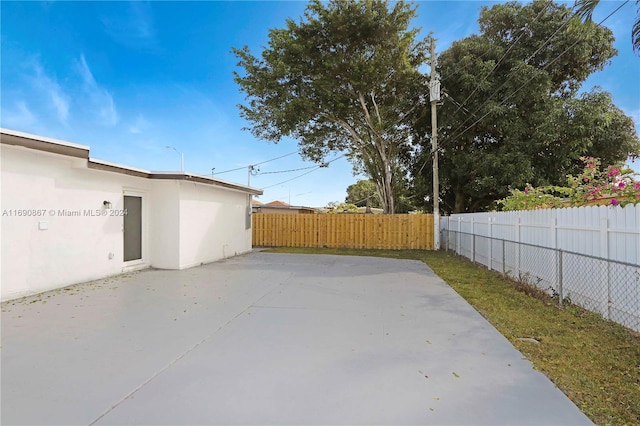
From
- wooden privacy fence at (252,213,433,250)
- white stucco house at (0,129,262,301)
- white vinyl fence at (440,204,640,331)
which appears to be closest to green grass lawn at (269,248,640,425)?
white vinyl fence at (440,204,640,331)

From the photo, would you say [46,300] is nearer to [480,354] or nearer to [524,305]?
[480,354]

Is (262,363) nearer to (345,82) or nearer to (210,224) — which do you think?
(210,224)

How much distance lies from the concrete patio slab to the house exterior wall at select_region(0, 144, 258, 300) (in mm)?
744

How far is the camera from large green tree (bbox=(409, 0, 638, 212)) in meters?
13.7

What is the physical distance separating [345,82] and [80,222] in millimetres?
12244

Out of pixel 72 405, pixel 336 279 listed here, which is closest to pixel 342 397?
pixel 72 405

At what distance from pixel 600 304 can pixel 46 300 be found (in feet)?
26.7

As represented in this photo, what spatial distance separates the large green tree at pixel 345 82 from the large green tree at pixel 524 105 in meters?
2.40

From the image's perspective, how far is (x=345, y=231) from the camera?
49.5 feet

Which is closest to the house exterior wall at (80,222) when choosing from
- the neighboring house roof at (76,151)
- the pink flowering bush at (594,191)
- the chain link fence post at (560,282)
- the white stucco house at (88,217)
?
the white stucco house at (88,217)

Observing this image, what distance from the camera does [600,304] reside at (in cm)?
434

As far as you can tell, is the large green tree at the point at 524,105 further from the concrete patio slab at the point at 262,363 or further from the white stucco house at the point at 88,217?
the concrete patio slab at the point at 262,363

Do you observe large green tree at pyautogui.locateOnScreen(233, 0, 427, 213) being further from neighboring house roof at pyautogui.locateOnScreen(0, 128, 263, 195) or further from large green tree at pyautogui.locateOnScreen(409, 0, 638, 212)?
neighboring house roof at pyautogui.locateOnScreen(0, 128, 263, 195)

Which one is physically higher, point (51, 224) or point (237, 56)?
point (237, 56)
